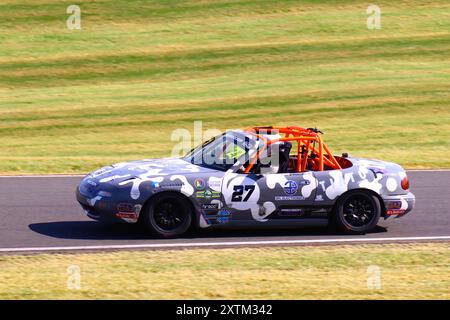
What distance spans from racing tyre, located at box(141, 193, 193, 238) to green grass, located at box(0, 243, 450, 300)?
0.66m

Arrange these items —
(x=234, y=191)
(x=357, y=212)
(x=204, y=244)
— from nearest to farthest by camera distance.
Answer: (x=204, y=244)
(x=234, y=191)
(x=357, y=212)

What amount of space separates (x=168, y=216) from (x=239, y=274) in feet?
6.62

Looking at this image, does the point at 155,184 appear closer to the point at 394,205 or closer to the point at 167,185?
the point at 167,185

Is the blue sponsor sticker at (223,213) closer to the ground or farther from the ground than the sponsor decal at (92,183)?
closer to the ground

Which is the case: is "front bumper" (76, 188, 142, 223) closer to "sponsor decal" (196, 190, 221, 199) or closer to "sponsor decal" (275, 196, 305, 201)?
"sponsor decal" (196, 190, 221, 199)

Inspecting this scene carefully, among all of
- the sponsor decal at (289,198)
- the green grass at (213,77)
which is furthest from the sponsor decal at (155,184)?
the green grass at (213,77)

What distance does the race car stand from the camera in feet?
38.6

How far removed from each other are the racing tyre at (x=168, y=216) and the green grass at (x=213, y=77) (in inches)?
235

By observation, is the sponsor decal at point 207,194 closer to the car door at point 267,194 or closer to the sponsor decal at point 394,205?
the car door at point 267,194

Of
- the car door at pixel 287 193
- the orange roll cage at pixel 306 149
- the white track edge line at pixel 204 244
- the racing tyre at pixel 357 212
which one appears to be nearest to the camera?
the white track edge line at pixel 204 244

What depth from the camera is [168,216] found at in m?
11.9

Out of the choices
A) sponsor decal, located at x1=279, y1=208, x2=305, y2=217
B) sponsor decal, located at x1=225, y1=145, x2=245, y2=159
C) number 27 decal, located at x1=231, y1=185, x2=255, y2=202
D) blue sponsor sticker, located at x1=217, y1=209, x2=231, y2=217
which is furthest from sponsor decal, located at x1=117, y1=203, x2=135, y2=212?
sponsor decal, located at x1=279, y1=208, x2=305, y2=217

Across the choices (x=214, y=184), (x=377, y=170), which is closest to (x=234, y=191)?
(x=214, y=184)

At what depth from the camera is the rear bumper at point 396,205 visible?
12484 mm
